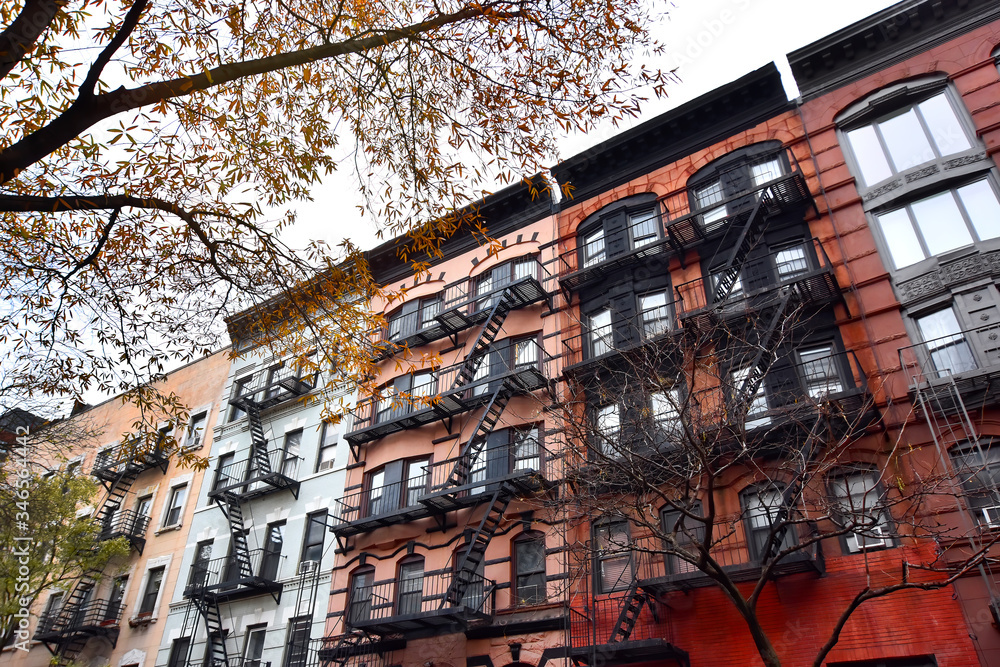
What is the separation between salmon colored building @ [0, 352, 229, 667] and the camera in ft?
84.9

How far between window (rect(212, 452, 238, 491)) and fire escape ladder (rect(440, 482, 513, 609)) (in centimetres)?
1216

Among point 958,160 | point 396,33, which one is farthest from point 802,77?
point 396,33

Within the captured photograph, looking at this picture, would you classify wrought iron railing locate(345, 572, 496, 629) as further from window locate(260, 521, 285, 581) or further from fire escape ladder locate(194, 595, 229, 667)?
fire escape ladder locate(194, 595, 229, 667)

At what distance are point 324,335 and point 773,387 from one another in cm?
1095

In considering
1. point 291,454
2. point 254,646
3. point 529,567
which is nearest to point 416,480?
point 529,567

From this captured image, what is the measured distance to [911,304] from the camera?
16219 millimetres

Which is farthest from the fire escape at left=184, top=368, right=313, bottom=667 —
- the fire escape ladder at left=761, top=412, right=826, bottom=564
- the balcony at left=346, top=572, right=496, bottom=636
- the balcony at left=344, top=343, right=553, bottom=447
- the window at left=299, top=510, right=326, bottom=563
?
the fire escape ladder at left=761, top=412, right=826, bottom=564

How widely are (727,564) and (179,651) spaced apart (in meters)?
19.0

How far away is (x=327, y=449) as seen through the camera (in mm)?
25781

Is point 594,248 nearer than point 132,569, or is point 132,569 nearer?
point 594,248

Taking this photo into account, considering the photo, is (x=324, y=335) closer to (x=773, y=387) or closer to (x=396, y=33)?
(x=396, y=33)

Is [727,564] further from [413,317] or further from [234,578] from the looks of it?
[234,578]

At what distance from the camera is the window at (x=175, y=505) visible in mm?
28625

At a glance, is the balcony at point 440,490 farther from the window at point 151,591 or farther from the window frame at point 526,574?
the window at point 151,591
